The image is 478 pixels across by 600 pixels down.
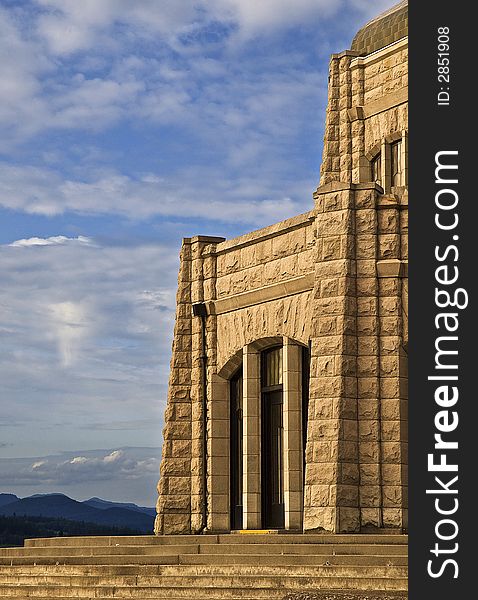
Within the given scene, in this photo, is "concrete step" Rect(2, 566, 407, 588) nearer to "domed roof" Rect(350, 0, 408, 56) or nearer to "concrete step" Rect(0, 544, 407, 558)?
"concrete step" Rect(0, 544, 407, 558)

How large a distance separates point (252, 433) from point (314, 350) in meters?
3.93

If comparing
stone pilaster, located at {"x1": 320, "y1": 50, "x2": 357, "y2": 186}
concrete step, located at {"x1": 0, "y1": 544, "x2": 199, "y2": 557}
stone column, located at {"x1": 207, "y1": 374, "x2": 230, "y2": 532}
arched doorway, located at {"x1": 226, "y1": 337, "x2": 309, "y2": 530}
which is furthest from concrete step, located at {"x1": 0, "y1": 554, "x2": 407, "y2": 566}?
stone pilaster, located at {"x1": 320, "y1": 50, "x2": 357, "y2": 186}

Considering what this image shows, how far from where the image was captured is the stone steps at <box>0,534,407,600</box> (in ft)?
60.9

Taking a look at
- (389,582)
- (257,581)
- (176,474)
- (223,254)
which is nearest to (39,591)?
(257,581)

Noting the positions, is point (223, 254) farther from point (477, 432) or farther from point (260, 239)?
point (477, 432)

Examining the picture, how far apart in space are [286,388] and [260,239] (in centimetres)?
326

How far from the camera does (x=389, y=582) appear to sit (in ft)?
59.1

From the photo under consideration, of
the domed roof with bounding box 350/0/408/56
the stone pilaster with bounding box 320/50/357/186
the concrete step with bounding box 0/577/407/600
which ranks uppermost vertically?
the domed roof with bounding box 350/0/408/56

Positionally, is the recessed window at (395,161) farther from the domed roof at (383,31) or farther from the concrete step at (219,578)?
the concrete step at (219,578)

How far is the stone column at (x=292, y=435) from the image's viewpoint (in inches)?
1009

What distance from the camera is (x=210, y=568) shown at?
784 inches

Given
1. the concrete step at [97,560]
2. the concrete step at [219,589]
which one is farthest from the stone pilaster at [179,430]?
the concrete step at [219,589]

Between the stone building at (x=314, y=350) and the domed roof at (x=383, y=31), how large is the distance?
0.04 m

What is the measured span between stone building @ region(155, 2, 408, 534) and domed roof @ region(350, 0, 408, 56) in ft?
0.13
